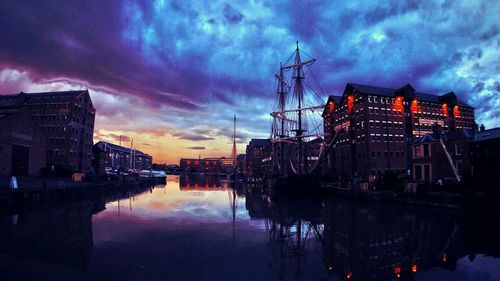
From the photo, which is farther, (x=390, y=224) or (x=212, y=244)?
(x=390, y=224)

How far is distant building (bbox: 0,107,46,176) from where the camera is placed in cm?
5369

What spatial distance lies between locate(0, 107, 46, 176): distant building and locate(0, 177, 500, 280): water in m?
30.9

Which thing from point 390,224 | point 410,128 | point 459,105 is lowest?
point 390,224

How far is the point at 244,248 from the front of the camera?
18812 mm

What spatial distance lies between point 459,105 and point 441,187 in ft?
215

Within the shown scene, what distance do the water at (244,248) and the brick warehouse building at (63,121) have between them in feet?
186

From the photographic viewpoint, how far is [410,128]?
8512 cm

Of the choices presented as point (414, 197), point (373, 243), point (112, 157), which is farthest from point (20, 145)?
point (112, 157)

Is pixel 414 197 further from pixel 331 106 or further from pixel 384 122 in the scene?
pixel 331 106

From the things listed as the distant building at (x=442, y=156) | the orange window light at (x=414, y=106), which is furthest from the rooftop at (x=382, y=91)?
the distant building at (x=442, y=156)

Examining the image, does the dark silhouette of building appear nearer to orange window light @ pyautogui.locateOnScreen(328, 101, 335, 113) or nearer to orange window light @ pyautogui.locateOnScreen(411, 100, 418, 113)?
orange window light @ pyautogui.locateOnScreen(411, 100, 418, 113)

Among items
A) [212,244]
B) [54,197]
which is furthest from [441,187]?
[54,197]

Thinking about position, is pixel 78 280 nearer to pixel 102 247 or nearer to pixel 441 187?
pixel 102 247

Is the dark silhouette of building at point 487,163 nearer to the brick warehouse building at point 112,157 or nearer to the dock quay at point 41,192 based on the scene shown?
the dock quay at point 41,192
